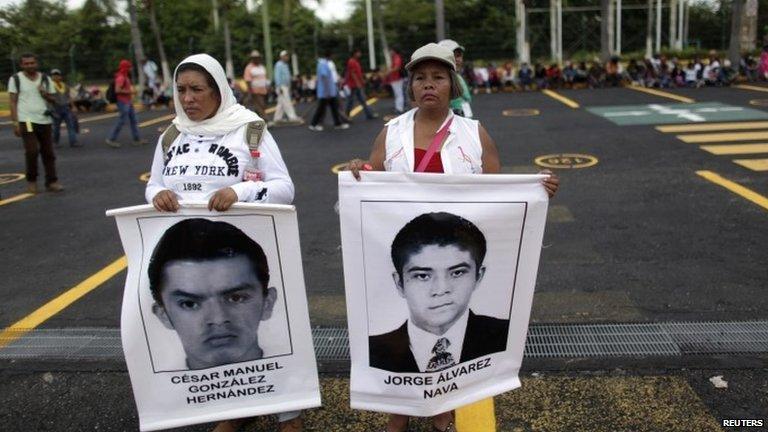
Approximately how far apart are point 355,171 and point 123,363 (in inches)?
82.7

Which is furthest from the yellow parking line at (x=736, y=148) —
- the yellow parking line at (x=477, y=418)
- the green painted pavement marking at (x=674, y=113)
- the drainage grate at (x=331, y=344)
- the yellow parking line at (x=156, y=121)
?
the yellow parking line at (x=156, y=121)

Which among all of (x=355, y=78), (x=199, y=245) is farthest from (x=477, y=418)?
(x=355, y=78)

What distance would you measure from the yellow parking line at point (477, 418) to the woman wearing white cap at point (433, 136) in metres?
0.16

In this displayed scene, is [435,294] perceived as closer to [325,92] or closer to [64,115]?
[325,92]

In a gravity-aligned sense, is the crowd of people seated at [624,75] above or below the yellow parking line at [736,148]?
above

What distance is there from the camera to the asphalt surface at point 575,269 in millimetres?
3180

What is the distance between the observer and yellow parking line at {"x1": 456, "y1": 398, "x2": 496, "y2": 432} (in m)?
3.07

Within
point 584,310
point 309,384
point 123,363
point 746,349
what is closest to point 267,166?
point 309,384

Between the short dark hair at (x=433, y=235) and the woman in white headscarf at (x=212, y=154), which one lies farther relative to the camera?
the woman in white headscarf at (x=212, y=154)


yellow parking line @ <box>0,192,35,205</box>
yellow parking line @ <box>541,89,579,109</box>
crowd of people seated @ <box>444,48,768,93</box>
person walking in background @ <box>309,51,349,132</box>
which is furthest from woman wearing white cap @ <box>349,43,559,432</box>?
crowd of people seated @ <box>444,48,768,93</box>

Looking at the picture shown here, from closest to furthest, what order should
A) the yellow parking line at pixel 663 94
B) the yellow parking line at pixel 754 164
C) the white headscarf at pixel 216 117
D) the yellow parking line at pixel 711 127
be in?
1. the white headscarf at pixel 216 117
2. the yellow parking line at pixel 754 164
3. the yellow parking line at pixel 711 127
4. the yellow parking line at pixel 663 94

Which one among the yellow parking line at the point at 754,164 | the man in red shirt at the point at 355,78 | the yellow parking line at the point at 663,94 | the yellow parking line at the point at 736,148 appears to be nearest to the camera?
the yellow parking line at the point at 754,164

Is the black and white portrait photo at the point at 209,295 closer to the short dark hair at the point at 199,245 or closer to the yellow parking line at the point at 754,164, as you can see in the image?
the short dark hair at the point at 199,245

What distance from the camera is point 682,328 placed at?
392cm
